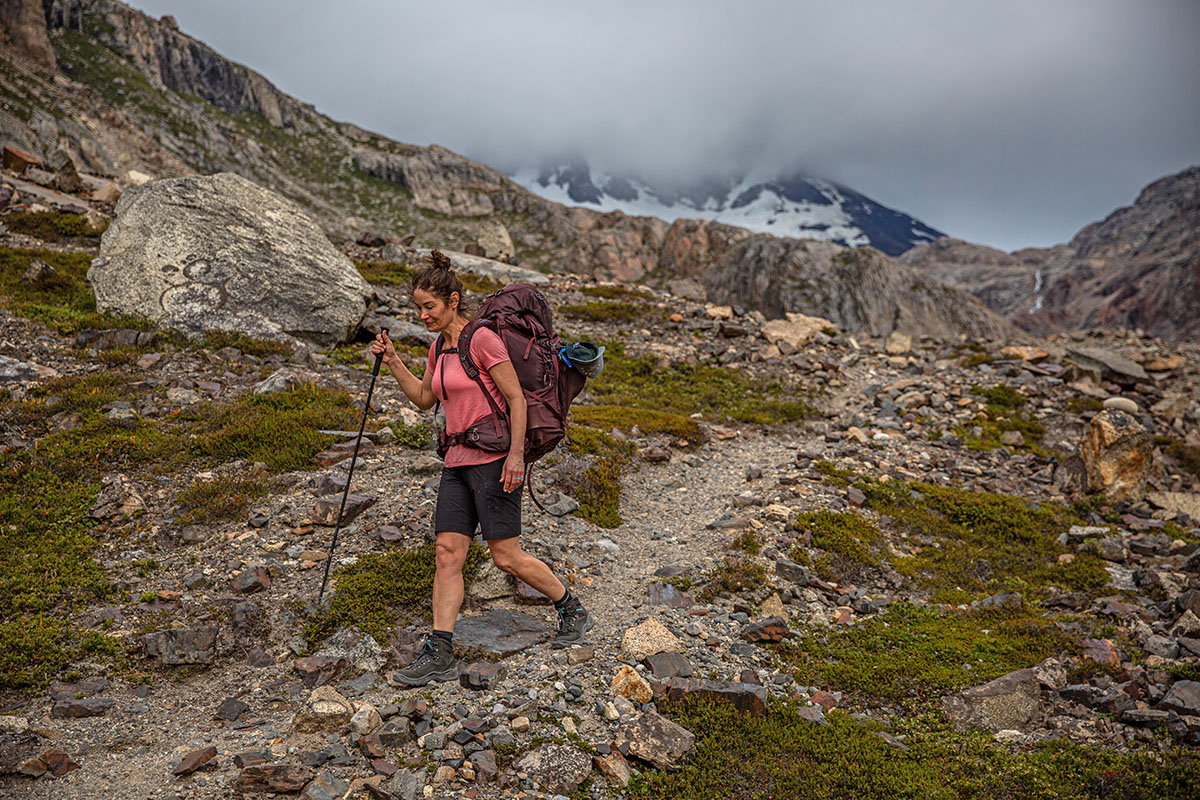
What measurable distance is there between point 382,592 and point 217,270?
1098 cm

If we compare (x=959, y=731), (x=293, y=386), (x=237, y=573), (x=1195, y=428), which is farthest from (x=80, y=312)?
(x=1195, y=428)

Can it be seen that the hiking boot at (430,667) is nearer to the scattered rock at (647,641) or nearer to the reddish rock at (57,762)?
the scattered rock at (647,641)

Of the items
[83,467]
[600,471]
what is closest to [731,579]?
[600,471]

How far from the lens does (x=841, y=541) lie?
9078mm

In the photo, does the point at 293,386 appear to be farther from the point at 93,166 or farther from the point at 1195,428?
the point at 93,166

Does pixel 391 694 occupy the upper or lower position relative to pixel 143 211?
lower

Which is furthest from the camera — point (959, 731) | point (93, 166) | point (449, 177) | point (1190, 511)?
point (449, 177)

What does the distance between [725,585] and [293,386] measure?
8.81 meters

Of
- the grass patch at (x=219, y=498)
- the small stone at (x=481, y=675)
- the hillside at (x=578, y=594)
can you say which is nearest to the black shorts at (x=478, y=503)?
the small stone at (x=481, y=675)

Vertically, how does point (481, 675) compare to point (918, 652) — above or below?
below

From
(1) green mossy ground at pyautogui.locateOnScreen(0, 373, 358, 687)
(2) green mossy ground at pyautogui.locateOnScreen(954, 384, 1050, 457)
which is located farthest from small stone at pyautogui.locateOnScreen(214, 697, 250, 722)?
(2) green mossy ground at pyautogui.locateOnScreen(954, 384, 1050, 457)

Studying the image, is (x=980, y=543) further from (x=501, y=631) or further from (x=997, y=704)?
(x=501, y=631)

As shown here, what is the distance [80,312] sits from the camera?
1334 centimetres

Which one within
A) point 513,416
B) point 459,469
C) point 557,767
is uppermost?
point 513,416
